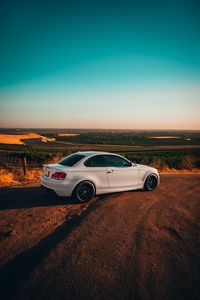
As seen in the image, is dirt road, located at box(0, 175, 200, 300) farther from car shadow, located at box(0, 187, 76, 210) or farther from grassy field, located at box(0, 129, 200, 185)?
grassy field, located at box(0, 129, 200, 185)

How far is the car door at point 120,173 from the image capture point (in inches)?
281

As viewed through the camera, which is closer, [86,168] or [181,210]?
[181,210]

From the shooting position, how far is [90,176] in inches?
262

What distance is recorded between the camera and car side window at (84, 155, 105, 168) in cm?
681

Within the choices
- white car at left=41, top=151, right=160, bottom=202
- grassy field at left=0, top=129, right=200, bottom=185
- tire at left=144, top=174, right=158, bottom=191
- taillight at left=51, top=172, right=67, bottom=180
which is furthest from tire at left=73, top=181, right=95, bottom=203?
grassy field at left=0, top=129, right=200, bottom=185

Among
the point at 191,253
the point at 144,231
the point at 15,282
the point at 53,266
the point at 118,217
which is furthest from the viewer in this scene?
the point at 118,217

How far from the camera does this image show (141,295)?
2789 millimetres

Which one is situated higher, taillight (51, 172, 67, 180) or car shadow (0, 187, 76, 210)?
taillight (51, 172, 67, 180)

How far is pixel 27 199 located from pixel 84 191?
199 cm

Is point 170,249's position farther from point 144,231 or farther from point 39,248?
point 39,248

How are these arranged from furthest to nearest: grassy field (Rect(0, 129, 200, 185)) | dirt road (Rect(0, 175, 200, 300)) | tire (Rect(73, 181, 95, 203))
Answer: grassy field (Rect(0, 129, 200, 185)), tire (Rect(73, 181, 95, 203)), dirt road (Rect(0, 175, 200, 300))

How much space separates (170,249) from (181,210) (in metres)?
2.43

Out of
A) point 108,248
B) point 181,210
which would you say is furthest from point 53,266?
point 181,210

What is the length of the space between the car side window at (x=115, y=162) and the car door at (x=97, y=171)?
19cm
